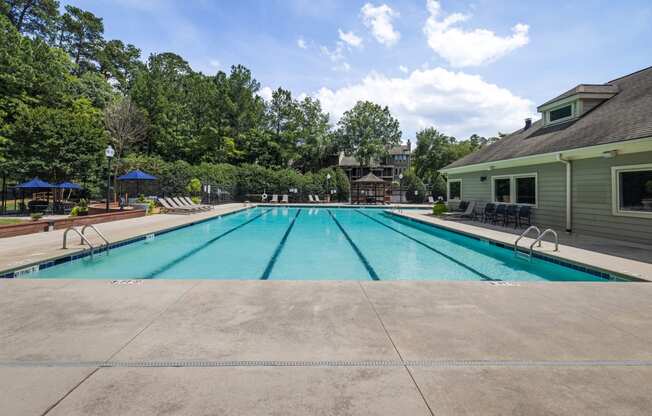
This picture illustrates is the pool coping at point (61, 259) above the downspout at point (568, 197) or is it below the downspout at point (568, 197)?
below

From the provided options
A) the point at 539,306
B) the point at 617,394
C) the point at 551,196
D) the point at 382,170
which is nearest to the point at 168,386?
the point at 617,394

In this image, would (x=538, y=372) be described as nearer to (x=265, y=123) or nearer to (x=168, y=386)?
(x=168, y=386)

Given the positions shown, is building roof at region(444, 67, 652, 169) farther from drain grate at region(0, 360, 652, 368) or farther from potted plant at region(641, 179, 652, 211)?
drain grate at region(0, 360, 652, 368)

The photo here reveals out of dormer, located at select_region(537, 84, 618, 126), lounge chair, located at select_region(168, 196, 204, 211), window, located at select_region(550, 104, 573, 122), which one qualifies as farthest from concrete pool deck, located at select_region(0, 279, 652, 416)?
lounge chair, located at select_region(168, 196, 204, 211)

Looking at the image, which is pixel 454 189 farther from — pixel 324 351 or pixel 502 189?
pixel 324 351

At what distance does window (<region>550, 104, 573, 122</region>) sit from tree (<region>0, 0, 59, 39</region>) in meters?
45.6

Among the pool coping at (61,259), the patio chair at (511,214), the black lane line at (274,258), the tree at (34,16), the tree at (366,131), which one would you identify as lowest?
the black lane line at (274,258)

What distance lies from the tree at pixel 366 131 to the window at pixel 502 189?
3010 centimetres

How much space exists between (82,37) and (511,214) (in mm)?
51295

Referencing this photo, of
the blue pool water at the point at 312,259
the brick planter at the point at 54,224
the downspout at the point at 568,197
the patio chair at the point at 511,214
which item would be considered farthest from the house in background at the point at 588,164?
the brick planter at the point at 54,224

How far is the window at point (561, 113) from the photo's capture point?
13.0 m

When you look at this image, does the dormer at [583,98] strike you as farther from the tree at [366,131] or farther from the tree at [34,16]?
the tree at [34,16]

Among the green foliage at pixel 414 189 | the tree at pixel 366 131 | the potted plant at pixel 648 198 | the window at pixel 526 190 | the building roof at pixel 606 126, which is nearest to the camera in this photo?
the potted plant at pixel 648 198

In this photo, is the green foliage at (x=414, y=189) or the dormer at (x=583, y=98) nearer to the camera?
the dormer at (x=583, y=98)
